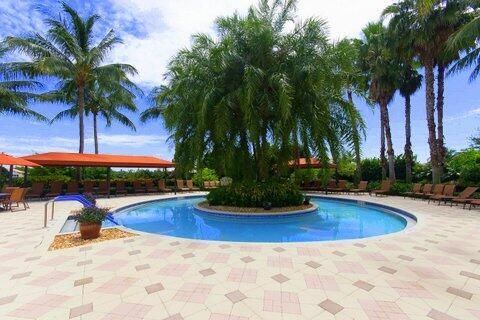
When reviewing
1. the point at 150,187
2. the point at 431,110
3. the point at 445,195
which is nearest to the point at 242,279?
the point at 445,195

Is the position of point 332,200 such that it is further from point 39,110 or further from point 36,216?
point 39,110

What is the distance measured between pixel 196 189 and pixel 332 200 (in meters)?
10.3

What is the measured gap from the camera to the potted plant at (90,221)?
692cm

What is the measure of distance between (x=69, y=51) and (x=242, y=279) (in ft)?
68.5

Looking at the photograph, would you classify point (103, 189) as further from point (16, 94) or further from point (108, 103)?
point (108, 103)

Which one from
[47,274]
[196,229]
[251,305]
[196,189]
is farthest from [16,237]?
[196,189]

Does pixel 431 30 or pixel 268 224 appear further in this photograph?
pixel 431 30

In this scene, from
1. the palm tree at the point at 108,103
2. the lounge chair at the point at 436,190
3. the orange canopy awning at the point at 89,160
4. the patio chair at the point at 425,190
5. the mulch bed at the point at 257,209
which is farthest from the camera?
the palm tree at the point at 108,103

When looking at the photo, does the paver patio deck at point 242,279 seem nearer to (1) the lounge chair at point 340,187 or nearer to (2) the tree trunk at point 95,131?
(1) the lounge chair at point 340,187

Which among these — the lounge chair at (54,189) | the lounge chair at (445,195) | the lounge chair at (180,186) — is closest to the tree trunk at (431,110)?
the lounge chair at (445,195)

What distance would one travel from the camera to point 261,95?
11156mm

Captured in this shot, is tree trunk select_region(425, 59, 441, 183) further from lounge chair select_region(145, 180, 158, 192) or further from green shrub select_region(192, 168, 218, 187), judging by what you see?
lounge chair select_region(145, 180, 158, 192)

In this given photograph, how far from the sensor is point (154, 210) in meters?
14.2

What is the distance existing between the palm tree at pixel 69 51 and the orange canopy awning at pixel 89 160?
3.57m
